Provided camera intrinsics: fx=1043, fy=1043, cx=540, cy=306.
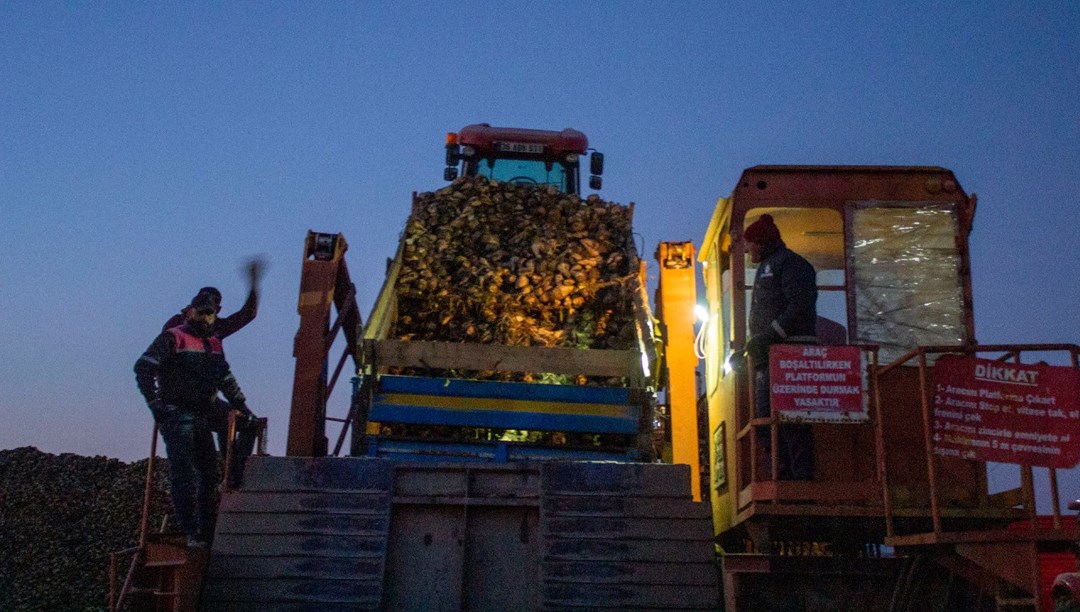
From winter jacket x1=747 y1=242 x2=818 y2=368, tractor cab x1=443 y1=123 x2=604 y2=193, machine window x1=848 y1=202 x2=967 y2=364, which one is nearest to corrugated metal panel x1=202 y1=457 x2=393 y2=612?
winter jacket x1=747 y1=242 x2=818 y2=368

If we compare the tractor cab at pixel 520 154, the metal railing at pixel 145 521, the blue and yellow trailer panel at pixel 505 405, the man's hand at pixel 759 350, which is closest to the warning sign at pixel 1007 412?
the man's hand at pixel 759 350

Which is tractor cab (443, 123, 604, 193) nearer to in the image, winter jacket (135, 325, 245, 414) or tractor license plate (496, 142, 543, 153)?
tractor license plate (496, 142, 543, 153)

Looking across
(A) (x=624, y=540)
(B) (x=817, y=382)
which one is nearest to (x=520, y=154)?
(B) (x=817, y=382)


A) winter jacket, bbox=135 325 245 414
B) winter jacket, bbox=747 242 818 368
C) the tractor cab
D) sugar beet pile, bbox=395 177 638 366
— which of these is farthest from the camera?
the tractor cab

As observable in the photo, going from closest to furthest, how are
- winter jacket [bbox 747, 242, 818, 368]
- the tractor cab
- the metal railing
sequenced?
the metal railing < winter jacket [bbox 747, 242, 818, 368] < the tractor cab

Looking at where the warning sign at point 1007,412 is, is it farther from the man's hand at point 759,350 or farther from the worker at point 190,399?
the worker at point 190,399

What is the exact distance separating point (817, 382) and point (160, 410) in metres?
4.50

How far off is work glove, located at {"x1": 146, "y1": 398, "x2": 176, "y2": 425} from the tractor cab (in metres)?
7.06

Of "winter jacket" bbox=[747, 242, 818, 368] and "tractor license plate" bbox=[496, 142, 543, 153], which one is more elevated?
"tractor license plate" bbox=[496, 142, 543, 153]

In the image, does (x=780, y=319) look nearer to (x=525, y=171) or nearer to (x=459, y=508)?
(x=459, y=508)

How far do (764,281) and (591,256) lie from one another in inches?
117

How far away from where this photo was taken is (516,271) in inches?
393

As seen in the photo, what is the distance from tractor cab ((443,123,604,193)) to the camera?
14.0 m

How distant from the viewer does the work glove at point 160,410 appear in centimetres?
732
